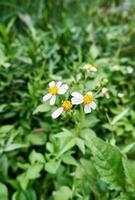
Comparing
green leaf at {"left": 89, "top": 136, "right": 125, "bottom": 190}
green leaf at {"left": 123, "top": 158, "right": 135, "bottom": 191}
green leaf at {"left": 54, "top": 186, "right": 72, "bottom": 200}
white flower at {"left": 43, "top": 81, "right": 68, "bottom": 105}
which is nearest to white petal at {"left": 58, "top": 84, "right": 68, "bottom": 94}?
white flower at {"left": 43, "top": 81, "right": 68, "bottom": 105}

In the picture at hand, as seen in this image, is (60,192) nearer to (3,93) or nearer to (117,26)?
(3,93)

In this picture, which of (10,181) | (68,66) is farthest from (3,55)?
(10,181)

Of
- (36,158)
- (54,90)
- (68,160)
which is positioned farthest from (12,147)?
(54,90)

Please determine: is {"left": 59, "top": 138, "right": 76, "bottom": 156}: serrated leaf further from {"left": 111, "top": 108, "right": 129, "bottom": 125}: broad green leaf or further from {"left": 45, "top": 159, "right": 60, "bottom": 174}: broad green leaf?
{"left": 111, "top": 108, "right": 129, "bottom": 125}: broad green leaf

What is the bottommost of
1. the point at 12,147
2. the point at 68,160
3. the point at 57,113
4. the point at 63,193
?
the point at 63,193

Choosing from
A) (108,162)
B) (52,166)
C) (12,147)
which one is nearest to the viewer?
(108,162)

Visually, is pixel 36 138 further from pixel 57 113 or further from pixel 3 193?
pixel 57 113

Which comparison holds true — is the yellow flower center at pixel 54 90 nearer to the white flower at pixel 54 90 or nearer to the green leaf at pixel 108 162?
the white flower at pixel 54 90
